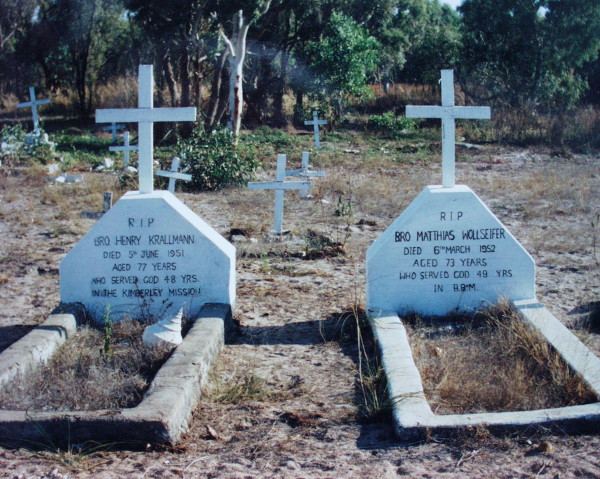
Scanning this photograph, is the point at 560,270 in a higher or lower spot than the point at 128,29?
lower

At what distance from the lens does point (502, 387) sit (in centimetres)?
439

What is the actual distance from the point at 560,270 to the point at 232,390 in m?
4.43

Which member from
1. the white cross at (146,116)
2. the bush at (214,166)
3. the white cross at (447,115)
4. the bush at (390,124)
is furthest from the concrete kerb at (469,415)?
the bush at (390,124)

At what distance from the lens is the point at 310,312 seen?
648 centimetres

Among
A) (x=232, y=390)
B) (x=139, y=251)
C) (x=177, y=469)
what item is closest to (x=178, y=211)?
(x=139, y=251)

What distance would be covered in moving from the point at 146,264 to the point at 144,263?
0.02 meters

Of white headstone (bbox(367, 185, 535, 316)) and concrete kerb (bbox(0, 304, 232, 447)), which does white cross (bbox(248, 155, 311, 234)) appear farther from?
concrete kerb (bbox(0, 304, 232, 447))

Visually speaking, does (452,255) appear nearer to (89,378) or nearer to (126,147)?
(89,378)

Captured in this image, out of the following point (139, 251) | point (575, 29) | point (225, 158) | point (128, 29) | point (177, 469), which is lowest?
point (177, 469)

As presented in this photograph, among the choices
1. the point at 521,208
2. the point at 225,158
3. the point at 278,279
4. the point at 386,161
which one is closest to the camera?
the point at 278,279

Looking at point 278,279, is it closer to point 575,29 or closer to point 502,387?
point 502,387

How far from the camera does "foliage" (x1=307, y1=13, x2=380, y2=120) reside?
2408 centimetres

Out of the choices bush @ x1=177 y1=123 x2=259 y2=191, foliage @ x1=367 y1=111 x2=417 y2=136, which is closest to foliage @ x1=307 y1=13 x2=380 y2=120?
foliage @ x1=367 y1=111 x2=417 y2=136

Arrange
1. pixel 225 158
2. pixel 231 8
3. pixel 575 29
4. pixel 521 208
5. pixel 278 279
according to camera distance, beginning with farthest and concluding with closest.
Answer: pixel 575 29 < pixel 231 8 < pixel 225 158 < pixel 521 208 < pixel 278 279
